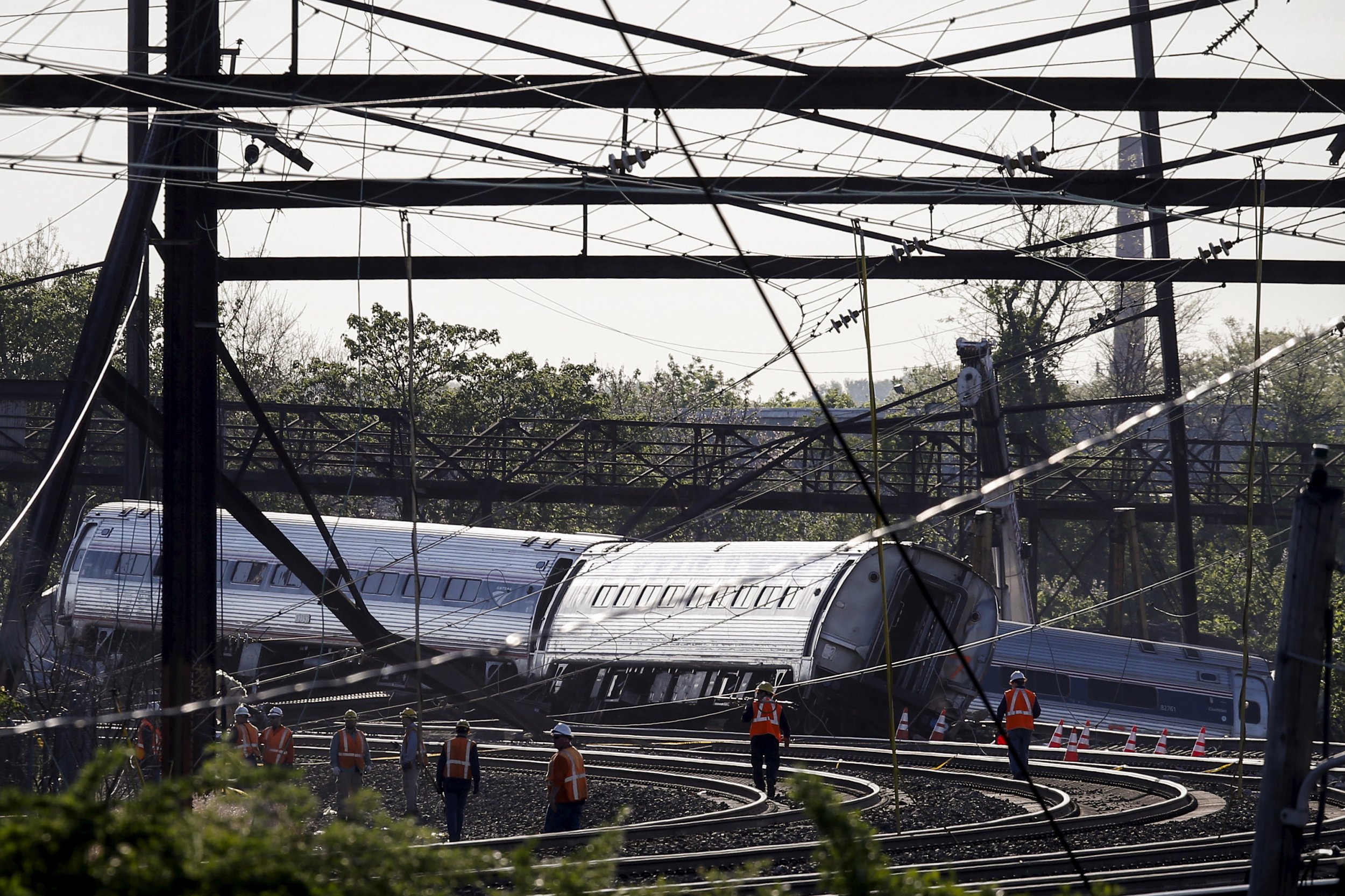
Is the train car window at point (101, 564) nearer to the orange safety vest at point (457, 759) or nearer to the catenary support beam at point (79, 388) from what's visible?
the catenary support beam at point (79, 388)

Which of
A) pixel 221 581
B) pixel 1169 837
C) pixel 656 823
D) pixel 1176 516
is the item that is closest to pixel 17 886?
pixel 656 823

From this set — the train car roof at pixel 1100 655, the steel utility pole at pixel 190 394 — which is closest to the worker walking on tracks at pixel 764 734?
the steel utility pole at pixel 190 394

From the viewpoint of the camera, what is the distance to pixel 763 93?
47.8ft

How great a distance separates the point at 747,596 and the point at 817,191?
404 inches

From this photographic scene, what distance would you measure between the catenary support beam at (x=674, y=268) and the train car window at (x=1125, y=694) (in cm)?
1116

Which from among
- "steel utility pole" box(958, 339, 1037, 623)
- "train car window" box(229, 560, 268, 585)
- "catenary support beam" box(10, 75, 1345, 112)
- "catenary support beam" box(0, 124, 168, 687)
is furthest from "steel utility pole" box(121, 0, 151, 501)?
"steel utility pole" box(958, 339, 1037, 623)

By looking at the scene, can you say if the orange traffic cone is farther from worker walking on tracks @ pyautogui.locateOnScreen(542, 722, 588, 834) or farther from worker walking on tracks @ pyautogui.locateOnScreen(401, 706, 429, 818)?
worker walking on tracks @ pyautogui.locateOnScreen(542, 722, 588, 834)

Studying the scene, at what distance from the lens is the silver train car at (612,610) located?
2422cm

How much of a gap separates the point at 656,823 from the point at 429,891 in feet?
31.4

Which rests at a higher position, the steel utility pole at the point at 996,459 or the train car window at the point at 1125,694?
the steel utility pole at the point at 996,459

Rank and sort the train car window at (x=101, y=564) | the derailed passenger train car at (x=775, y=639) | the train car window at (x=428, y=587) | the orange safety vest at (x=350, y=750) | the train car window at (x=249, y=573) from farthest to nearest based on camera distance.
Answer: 1. the train car window at (x=101, y=564)
2. the train car window at (x=249, y=573)
3. the train car window at (x=428, y=587)
4. the derailed passenger train car at (x=775, y=639)
5. the orange safety vest at (x=350, y=750)

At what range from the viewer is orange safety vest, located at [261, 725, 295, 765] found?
17859mm

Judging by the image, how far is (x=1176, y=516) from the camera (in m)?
28.4

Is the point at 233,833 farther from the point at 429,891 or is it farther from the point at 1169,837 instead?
the point at 1169,837
